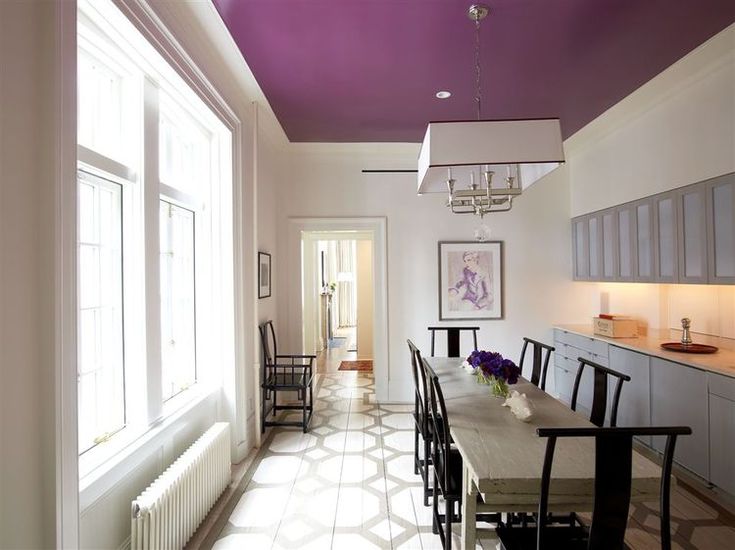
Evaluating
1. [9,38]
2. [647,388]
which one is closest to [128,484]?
[9,38]

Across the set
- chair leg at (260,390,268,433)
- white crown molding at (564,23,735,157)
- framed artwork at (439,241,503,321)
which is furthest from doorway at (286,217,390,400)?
white crown molding at (564,23,735,157)

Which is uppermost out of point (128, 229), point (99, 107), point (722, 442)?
point (99, 107)

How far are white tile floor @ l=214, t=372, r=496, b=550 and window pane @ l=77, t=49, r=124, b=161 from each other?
2.21 meters

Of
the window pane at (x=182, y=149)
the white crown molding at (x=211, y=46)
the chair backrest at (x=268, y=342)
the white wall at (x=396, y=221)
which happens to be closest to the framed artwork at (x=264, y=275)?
the chair backrest at (x=268, y=342)

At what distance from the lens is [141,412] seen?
2.04m

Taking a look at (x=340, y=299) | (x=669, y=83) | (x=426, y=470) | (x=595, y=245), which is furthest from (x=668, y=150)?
(x=340, y=299)

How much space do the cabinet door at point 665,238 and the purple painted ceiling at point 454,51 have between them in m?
0.97

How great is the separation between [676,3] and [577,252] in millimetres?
2864

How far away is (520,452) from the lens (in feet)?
5.42

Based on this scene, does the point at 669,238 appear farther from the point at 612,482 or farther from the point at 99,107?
the point at 99,107

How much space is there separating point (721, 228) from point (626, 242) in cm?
102

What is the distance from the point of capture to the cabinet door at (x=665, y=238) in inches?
122

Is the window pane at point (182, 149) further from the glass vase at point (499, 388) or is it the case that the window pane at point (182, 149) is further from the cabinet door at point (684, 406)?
the cabinet door at point (684, 406)

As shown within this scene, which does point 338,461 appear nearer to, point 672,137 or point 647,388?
point 647,388
